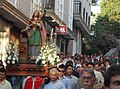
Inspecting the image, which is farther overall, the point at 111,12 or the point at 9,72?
the point at 111,12

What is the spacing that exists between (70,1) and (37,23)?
29972 millimetres

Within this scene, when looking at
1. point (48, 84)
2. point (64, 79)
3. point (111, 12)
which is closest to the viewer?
point (48, 84)

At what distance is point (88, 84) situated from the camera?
563 cm

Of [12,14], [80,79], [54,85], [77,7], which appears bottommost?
[54,85]

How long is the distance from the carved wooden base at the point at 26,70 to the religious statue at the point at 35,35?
0.82 meters

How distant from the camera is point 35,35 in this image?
41.0 feet

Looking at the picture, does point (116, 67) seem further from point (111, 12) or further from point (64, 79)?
point (111, 12)

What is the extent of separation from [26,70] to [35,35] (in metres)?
1.22

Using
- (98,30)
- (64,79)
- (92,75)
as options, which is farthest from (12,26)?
(98,30)

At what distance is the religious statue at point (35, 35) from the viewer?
1241 cm

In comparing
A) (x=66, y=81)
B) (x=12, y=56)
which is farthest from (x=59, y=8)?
(x=66, y=81)

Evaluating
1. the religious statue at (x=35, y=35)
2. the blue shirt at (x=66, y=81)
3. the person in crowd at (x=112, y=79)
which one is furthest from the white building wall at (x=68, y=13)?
the person in crowd at (x=112, y=79)

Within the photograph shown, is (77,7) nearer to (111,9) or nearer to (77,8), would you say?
(77,8)

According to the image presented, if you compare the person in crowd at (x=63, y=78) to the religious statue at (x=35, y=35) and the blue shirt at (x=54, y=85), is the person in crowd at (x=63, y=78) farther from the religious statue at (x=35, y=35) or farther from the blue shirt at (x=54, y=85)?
the religious statue at (x=35, y=35)
